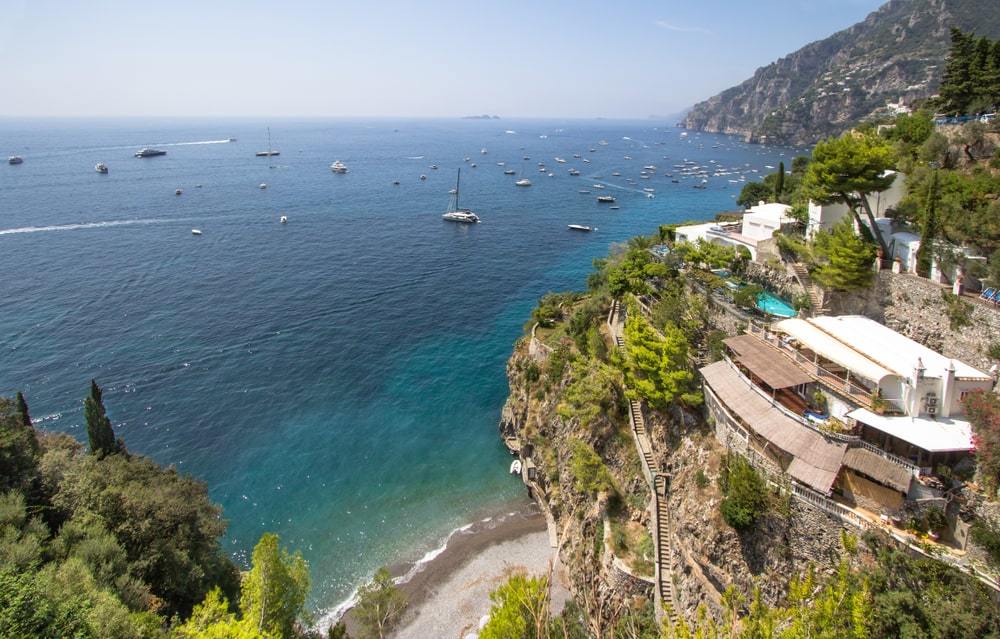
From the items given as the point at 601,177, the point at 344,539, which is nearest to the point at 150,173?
→ the point at 601,177

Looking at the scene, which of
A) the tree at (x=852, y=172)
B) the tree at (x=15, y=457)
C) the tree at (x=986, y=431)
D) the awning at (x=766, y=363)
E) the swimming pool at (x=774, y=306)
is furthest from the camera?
the swimming pool at (x=774, y=306)

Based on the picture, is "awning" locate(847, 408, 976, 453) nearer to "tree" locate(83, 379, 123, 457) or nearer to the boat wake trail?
"tree" locate(83, 379, 123, 457)

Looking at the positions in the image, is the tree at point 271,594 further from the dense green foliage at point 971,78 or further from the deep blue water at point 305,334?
the dense green foliage at point 971,78

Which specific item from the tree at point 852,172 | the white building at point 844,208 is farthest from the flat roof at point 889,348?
the white building at point 844,208

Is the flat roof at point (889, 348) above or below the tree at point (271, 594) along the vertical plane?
above

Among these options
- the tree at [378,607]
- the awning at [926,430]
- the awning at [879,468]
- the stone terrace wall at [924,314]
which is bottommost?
the tree at [378,607]

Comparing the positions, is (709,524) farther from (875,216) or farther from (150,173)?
(150,173)

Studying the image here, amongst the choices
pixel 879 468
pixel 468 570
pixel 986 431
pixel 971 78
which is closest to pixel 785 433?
pixel 879 468
